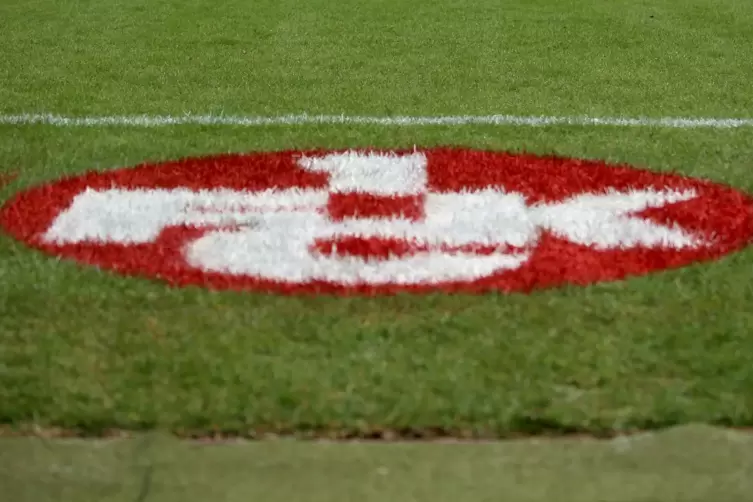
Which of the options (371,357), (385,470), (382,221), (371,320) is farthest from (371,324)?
(382,221)

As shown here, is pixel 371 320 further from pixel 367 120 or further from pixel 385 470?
pixel 367 120

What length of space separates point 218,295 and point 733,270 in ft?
3.25

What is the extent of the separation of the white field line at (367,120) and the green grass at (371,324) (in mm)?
71

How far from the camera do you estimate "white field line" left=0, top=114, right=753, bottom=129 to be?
3477 millimetres

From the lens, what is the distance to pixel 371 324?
2123 mm

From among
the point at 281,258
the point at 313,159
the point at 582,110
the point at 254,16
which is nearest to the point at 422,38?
the point at 254,16

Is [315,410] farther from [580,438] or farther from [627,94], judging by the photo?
[627,94]

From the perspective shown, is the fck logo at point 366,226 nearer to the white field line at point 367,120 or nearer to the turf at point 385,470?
the white field line at point 367,120

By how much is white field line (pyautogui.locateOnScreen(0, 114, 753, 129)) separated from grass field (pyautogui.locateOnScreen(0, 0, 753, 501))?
0.05 meters

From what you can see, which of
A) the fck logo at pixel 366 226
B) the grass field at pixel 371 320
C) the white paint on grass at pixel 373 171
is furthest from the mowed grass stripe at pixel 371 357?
the white paint on grass at pixel 373 171

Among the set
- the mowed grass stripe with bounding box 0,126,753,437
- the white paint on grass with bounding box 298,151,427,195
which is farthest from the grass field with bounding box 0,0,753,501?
the white paint on grass with bounding box 298,151,427,195

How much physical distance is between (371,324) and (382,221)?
60 cm

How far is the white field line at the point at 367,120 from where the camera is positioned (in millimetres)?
3477

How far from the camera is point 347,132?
11.1 feet
